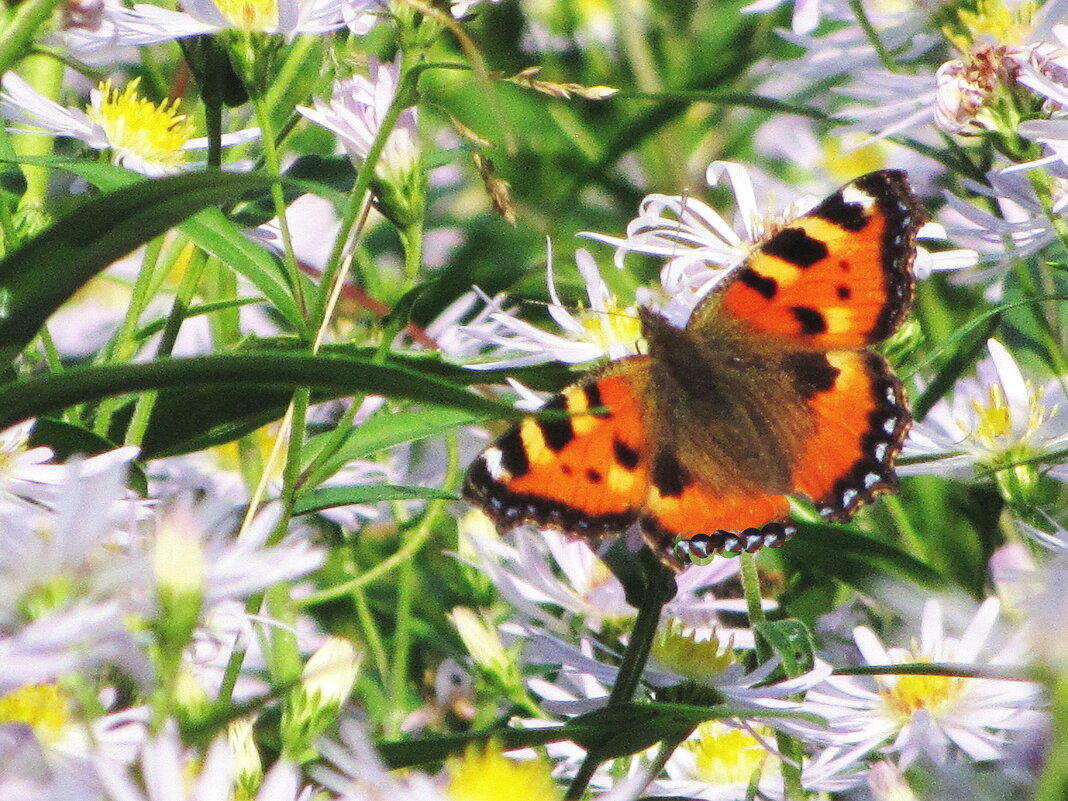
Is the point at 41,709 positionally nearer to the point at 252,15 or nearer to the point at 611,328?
the point at 252,15

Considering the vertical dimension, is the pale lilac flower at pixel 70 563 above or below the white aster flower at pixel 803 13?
below

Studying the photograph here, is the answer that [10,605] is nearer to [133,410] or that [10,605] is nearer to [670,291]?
[133,410]

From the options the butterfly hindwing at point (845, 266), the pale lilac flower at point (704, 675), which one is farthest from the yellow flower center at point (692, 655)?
the butterfly hindwing at point (845, 266)

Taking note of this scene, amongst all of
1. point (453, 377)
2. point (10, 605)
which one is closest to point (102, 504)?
point (10, 605)

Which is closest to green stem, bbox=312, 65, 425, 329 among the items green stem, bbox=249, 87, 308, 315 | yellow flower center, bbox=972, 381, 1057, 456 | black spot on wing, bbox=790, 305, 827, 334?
green stem, bbox=249, 87, 308, 315

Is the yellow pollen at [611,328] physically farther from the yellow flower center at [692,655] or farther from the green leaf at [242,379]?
the green leaf at [242,379]

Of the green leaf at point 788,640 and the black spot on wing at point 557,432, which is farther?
the black spot on wing at point 557,432
